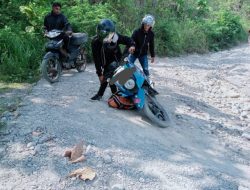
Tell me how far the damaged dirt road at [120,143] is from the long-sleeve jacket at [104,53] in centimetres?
67

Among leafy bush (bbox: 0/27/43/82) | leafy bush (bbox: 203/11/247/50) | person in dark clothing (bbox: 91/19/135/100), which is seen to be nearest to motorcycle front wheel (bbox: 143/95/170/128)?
person in dark clothing (bbox: 91/19/135/100)

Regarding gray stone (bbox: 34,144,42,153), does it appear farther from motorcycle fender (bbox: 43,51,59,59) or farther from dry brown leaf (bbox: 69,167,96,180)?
motorcycle fender (bbox: 43,51,59,59)

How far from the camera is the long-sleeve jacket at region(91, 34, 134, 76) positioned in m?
6.43

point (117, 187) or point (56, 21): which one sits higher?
point (56, 21)

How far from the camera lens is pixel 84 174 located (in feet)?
14.0

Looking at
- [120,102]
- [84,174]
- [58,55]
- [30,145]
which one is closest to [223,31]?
[58,55]

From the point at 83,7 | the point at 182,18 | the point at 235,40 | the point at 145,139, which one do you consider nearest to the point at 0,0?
the point at 83,7

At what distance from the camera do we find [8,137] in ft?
16.8

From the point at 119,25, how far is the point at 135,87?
6994 millimetres

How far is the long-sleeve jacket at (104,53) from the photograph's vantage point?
21.1 ft

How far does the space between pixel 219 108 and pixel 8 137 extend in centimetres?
508

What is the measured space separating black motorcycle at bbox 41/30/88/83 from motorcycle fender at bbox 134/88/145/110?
236 centimetres

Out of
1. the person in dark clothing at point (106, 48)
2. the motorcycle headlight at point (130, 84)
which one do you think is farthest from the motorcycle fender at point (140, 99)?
the person in dark clothing at point (106, 48)

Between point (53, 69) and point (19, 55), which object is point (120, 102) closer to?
point (53, 69)
